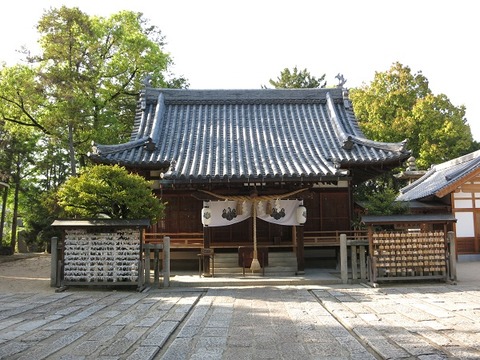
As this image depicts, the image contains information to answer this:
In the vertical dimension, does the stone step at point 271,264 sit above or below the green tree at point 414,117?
below

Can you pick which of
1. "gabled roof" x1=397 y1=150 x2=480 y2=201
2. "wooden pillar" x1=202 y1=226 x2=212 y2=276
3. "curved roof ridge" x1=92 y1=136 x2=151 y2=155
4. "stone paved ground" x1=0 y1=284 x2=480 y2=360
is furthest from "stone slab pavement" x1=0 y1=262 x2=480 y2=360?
"gabled roof" x1=397 y1=150 x2=480 y2=201

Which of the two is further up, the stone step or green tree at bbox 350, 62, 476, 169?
green tree at bbox 350, 62, 476, 169

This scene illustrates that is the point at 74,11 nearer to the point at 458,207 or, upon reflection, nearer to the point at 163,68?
the point at 163,68

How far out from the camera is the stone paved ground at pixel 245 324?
596cm

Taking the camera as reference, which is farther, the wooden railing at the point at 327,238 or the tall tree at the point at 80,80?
the tall tree at the point at 80,80

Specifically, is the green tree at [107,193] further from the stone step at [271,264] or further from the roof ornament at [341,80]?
the roof ornament at [341,80]

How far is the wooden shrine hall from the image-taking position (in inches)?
577

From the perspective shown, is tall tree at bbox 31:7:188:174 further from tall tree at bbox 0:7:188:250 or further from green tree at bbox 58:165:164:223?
green tree at bbox 58:165:164:223

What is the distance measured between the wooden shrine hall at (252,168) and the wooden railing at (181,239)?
38mm

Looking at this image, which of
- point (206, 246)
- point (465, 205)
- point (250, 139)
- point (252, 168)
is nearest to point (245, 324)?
point (206, 246)

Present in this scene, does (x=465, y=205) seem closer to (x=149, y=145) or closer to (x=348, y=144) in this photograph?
(x=348, y=144)

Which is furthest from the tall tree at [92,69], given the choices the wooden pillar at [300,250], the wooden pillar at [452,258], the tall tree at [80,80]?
the wooden pillar at [452,258]

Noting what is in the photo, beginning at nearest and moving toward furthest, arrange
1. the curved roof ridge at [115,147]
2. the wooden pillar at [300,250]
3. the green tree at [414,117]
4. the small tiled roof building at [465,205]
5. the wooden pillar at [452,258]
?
the wooden pillar at [452,258] < the wooden pillar at [300,250] < the curved roof ridge at [115,147] < the small tiled roof building at [465,205] < the green tree at [414,117]

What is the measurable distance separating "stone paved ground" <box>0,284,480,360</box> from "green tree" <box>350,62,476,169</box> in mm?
20275
